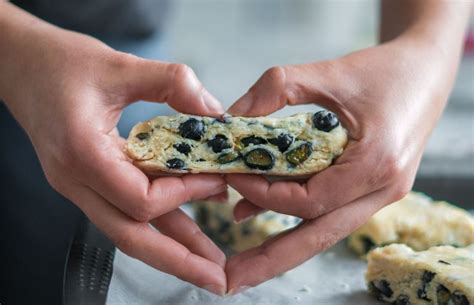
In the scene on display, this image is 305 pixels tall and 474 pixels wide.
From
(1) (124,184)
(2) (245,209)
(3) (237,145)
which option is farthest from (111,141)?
(2) (245,209)

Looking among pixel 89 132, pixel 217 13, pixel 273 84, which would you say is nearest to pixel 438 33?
pixel 273 84

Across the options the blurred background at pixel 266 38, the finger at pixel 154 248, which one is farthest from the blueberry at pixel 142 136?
the blurred background at pixel 266 38

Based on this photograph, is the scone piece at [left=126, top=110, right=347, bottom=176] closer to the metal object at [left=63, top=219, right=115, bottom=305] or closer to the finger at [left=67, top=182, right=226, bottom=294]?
the finger at [left=67, top=182, right=226, bottom=294]

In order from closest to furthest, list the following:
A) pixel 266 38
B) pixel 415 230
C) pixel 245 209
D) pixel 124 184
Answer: pixel 124 184 < pixel 245 209 < pixel 415 230 < pixel 266 38

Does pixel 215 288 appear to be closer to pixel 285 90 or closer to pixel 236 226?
pixel 285 90

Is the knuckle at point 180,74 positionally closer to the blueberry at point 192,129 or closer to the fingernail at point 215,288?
the blueberry at point 192,129

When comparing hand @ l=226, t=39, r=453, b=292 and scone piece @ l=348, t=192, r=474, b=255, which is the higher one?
hand @ l=226, t=39, r=453, b=292

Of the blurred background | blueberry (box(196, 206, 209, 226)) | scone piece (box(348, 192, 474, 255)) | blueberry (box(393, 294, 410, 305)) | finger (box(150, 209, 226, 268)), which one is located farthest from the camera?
the blurred background

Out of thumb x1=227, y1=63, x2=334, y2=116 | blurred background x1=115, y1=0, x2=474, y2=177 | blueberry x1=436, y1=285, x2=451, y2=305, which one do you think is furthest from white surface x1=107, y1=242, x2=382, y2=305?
blurred background x1=115, y1=0, x2=474, y2=177

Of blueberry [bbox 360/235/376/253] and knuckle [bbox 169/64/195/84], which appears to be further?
blueberry [bbox 360/235/376/253]
